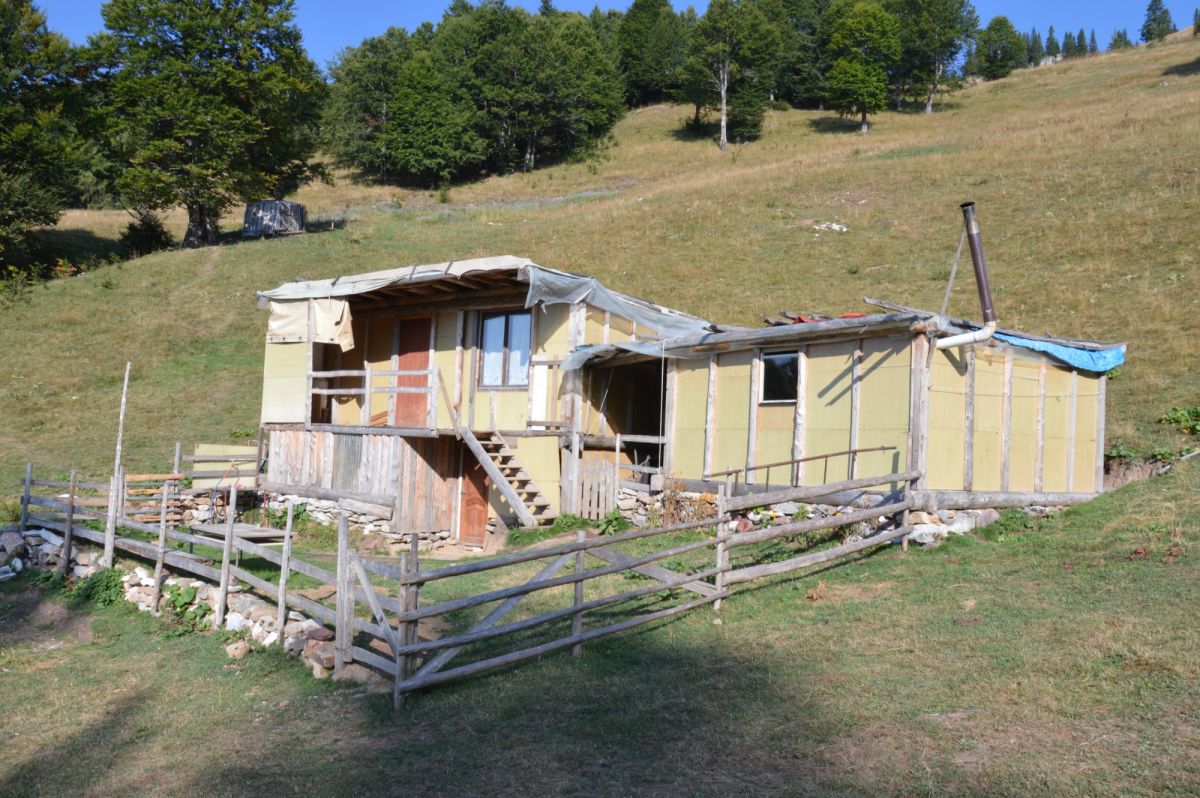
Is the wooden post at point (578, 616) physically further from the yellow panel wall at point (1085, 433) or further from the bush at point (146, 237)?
the bush at point (146, 237)

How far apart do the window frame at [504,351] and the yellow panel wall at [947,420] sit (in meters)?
7.30

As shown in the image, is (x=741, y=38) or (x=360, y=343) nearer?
(x=360, y=343)

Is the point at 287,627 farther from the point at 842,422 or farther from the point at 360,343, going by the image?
the point at 360,343

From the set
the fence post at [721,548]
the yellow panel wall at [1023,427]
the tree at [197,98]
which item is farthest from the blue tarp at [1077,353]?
the tree at [197,98]

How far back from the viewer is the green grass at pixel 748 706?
5973 millimetres

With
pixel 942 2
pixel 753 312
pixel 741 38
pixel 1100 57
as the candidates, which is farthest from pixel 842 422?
pixel 1100 57

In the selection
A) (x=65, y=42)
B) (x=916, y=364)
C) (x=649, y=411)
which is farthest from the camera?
(x=65, y=42)

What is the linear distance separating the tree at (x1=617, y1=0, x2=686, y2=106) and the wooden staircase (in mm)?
74117

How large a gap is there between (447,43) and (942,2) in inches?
1594

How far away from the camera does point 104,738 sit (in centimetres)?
786

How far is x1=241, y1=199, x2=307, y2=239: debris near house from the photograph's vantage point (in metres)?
41.9

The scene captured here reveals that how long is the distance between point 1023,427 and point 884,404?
9.51 ft

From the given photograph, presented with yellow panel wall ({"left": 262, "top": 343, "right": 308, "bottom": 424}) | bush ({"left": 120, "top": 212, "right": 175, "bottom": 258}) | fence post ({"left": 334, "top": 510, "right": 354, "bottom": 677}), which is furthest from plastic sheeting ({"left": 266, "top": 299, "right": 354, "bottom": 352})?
bush ({"left": 120, "top": 212, "right": 175, "bottom": 258})

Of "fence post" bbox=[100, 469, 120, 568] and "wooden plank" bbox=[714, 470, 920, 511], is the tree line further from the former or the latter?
"wooden plank" bbox=[714, 470, 920, 511]
